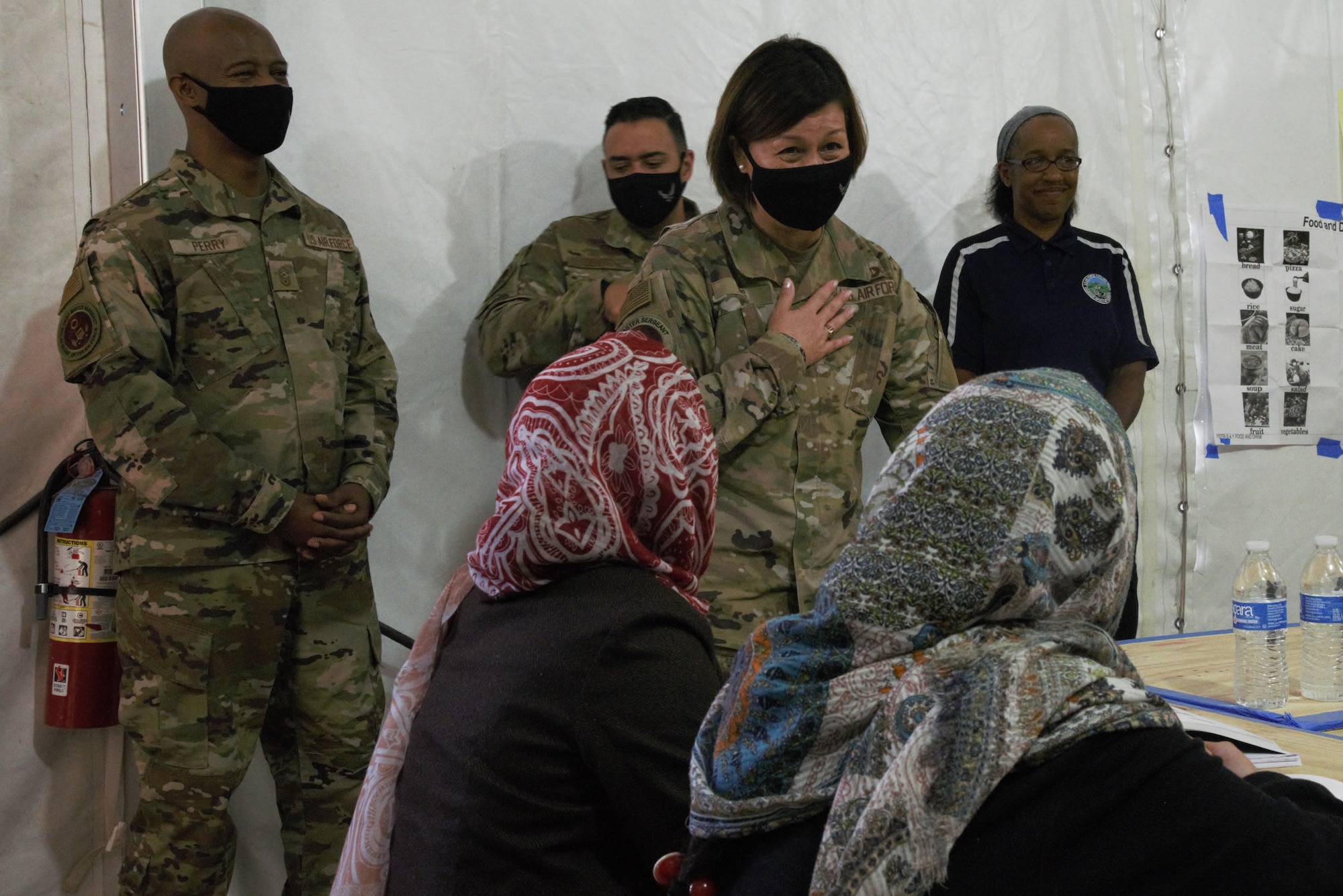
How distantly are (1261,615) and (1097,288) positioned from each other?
1.29m

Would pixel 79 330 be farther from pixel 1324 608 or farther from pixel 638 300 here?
pixel 1324 608

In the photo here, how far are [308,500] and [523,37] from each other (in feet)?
3.93

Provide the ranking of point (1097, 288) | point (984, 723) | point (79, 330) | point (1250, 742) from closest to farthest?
point (984, 723) < point (1250, 742) < point (79, 330) < point (1097, 288)

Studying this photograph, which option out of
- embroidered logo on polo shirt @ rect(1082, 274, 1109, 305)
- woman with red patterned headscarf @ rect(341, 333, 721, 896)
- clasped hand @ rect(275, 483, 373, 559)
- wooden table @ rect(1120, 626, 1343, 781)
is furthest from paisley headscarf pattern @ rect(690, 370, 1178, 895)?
embroidered logo on polo shirt @ rect(1082, 274, 1109, 305)

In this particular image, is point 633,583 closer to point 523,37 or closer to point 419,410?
point 419,410

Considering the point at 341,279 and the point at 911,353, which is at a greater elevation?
the point at 341,279

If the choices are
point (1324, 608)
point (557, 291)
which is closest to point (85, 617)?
point (557, 291)

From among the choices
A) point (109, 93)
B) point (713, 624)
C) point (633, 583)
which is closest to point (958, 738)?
point (633, 583)

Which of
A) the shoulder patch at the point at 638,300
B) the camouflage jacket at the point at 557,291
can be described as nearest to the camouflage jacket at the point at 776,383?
the shoulder patch at the point at 638,300

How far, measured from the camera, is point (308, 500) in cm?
205

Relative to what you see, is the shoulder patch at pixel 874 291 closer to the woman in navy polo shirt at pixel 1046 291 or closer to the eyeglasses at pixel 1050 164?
the woman in navy polo shirt at pixel 1046 291

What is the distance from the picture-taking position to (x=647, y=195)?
2465 mm

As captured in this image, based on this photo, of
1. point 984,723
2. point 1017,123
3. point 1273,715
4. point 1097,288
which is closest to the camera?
point 984,723

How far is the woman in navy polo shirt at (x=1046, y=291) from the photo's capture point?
2.68 metres
